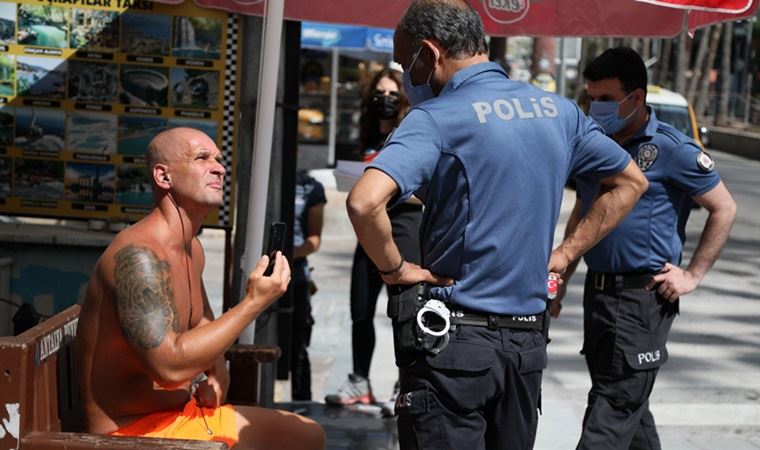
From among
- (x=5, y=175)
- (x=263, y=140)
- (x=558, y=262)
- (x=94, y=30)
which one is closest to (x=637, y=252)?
(x=558, y=262)

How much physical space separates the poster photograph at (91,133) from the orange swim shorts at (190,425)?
1988 mm

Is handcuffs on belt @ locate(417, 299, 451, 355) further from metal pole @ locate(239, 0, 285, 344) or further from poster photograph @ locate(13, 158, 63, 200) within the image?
poster photograph @ locate(13, 158, 63, 200)

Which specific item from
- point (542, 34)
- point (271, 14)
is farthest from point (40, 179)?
point (542, 34)

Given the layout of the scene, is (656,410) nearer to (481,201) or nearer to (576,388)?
(576,388)

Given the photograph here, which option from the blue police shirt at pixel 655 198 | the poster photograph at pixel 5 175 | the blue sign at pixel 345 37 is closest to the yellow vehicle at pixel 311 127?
the blue sign at pixel 345 37

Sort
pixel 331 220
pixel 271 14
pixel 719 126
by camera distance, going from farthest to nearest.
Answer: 1. pixel 719 126
2. pixel 331 220
3. pixel 271 14

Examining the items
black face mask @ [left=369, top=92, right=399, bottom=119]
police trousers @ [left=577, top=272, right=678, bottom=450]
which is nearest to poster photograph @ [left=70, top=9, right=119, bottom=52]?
black face mask @ [left=369, top=92, right=399, bottom=119]

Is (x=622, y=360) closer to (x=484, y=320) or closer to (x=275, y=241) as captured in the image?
(x=484, y=320)

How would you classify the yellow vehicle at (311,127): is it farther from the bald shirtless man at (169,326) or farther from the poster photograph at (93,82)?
the bald shirtless man at (169,326)

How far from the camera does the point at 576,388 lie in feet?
26.2

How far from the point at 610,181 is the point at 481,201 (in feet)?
2.07

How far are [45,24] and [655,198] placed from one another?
2799 millimetres

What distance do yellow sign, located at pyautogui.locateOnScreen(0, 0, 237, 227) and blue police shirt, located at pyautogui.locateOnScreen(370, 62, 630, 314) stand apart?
2170 mm

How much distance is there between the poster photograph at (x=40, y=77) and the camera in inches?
218
